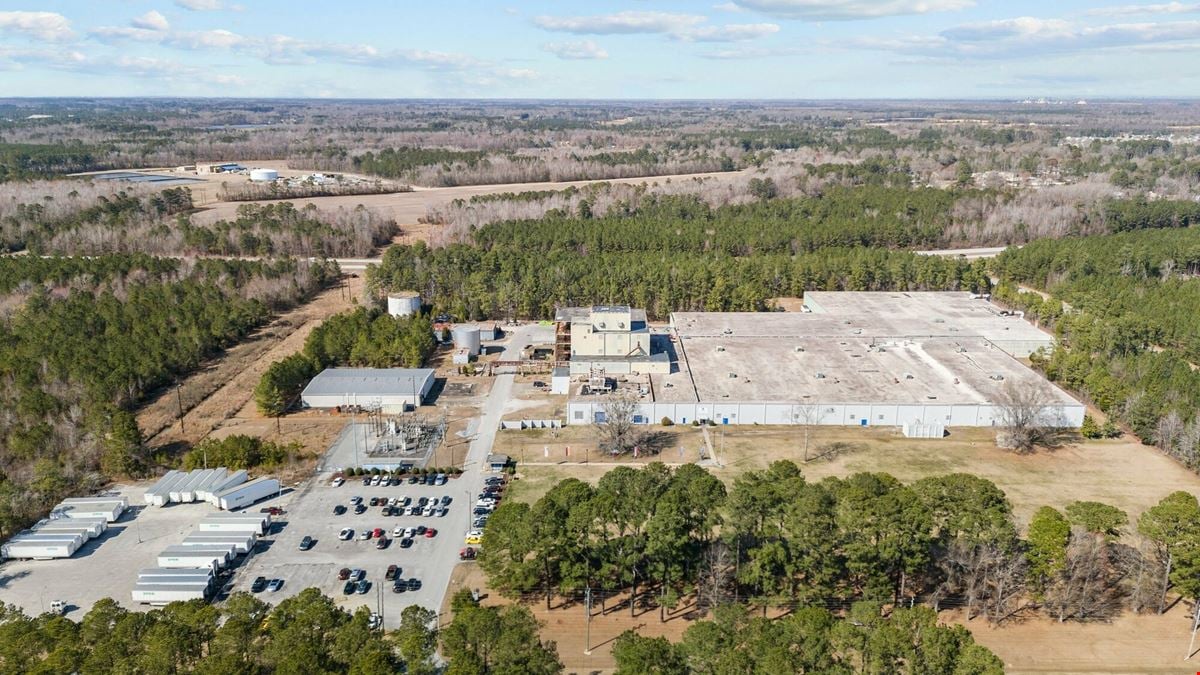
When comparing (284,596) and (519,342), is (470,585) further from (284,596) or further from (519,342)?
(519,342)

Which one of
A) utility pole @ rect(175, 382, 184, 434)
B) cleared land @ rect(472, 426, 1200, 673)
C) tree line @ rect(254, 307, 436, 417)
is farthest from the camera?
tree line @ rect(254, 307, 436, 417)

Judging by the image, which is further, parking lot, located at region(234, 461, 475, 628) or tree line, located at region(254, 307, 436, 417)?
tree line, located at region(254, 307, 436, 417)

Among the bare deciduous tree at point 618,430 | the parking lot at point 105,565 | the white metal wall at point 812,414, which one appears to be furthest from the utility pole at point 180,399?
the bare deciduous tree at point 618,430

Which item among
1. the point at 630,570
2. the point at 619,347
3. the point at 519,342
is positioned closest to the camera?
the point at 630,570

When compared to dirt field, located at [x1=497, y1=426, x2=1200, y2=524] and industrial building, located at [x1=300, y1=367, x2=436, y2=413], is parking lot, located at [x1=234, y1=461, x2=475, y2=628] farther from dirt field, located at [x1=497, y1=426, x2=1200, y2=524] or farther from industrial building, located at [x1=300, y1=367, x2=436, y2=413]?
industrial building, located at [x1=300, y1=367, x2=436, y2=413]

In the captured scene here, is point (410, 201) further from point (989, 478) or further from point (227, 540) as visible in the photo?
point (989, 478)

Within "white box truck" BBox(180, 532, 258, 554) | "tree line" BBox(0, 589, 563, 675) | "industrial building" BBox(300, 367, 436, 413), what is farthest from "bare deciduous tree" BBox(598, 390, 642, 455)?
"tree line" BBox(0, 589, 563, 675)

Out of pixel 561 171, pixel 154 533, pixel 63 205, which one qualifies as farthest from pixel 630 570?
pixel 561 171
